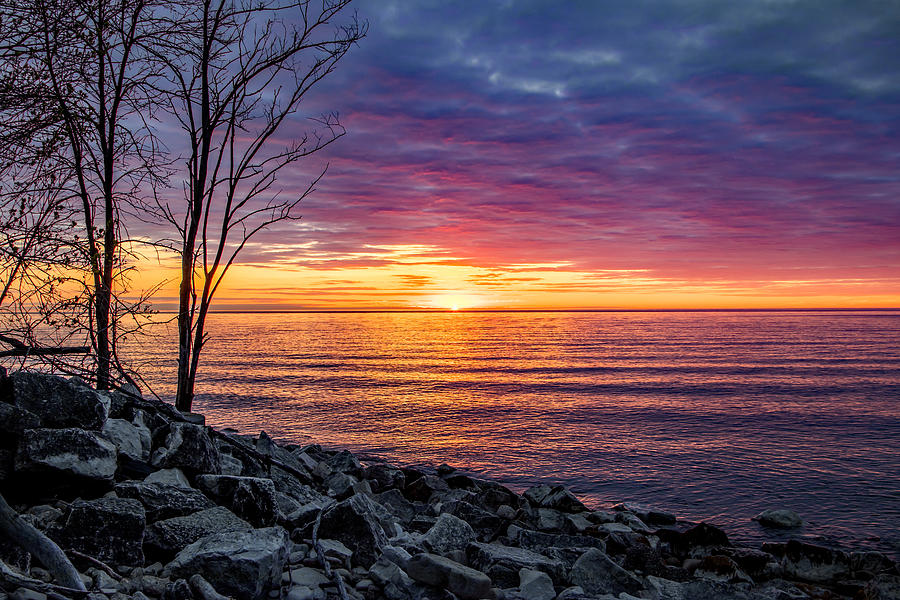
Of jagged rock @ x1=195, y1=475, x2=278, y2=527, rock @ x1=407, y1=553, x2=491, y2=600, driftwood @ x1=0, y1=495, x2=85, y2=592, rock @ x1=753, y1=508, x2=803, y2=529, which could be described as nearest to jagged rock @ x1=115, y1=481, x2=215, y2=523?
jagged rock @ x1=195, y1=475, x2=278, y2=527

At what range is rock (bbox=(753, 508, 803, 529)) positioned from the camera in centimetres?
1098

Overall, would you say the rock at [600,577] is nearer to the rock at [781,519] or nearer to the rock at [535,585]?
the rock at [535,585]

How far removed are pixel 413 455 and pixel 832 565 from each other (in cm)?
1038

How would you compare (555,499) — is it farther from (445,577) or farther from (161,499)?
(161,499)

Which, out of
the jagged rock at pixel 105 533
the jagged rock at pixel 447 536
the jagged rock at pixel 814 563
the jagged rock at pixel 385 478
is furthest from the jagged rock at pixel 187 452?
the jagged rock at pixel 814 563

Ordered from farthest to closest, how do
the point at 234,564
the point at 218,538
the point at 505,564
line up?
the point at 505,564, the point at 218,538, the point at 234,564

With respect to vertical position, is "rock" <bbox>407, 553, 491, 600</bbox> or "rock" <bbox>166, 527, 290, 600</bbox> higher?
"rock" <bbox>166, 527, 290, 600</bbox>

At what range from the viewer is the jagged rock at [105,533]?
4.31 meters

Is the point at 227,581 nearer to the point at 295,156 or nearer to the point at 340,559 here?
the point at 340,559

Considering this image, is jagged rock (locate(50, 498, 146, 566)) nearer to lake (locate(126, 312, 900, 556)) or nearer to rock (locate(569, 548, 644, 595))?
rock (locate(569, 548, 644, 595))

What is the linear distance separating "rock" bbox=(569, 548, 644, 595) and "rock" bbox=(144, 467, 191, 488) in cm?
428

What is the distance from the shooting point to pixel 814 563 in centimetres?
873

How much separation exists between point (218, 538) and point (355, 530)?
1365 mm

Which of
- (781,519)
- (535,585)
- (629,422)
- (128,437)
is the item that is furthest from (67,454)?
(629,422)
